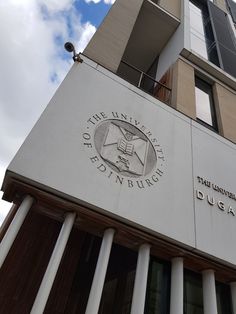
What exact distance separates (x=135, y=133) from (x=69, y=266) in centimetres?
240

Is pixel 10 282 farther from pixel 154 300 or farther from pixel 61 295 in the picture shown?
pixel 154 300

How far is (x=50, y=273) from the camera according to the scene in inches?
106

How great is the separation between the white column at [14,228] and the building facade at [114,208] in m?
0.01

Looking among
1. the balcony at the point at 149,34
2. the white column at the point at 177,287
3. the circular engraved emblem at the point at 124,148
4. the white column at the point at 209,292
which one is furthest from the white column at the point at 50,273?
the balcony at the point at 149,34

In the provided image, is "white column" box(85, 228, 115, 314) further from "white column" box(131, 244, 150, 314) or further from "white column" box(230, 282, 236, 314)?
"white column" box(230, 282, 236, 314)

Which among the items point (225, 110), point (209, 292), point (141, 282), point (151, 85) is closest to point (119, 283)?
point (141, 282)

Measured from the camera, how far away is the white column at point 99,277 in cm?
274

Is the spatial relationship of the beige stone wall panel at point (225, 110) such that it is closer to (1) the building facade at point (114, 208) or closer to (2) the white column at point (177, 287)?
(1) the building facade at point (114, 208)

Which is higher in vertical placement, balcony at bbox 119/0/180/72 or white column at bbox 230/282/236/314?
balcony at bbox 119/0/180/72

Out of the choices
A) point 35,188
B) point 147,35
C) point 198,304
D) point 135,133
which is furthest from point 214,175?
point 147,35

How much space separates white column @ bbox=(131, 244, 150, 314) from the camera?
3031 mm

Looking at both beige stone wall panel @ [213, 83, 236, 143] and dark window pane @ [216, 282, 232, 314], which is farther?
beige stone wall panel @ [213, 83, 236, 143]

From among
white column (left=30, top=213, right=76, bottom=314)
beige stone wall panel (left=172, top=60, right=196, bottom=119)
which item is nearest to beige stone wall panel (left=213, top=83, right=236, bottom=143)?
beige stone wall panel (left=172, top=60, right=196, bottom=119)

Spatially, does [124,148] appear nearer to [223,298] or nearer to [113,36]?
[223,298]
